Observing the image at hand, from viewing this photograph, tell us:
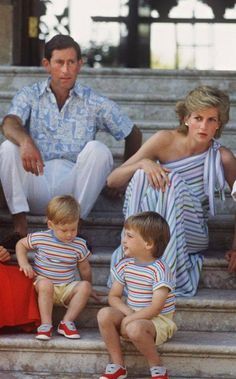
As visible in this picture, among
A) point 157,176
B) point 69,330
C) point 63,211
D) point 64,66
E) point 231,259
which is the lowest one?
point 69,330

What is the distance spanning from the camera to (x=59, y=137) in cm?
551

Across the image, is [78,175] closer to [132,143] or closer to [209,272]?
[132,143]

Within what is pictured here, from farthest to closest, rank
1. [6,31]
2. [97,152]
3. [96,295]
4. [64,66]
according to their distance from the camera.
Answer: [6,31] → [64,66] → [97,152] → [96,295]

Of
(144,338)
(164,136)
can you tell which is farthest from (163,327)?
(164,136)

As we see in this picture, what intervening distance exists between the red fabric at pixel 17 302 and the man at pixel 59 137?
0.57 meters

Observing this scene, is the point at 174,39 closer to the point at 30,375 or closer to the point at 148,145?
the point at 148,145

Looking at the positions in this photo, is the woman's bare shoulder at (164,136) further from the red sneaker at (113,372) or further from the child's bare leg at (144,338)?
the red sneaker at (113,372)

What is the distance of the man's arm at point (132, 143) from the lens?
5.57 m

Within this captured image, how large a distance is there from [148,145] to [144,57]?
3.58m

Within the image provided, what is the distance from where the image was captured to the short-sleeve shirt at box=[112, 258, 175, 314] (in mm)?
4465

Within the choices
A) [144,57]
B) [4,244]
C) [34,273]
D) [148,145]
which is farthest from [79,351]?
[144,57]

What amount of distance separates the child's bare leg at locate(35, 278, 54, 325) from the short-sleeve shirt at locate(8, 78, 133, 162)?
1.06 m

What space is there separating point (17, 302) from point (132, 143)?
1.29 m

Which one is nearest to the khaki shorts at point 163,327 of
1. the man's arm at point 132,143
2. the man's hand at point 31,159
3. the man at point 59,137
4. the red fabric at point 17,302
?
the red fabric at point 17,302
